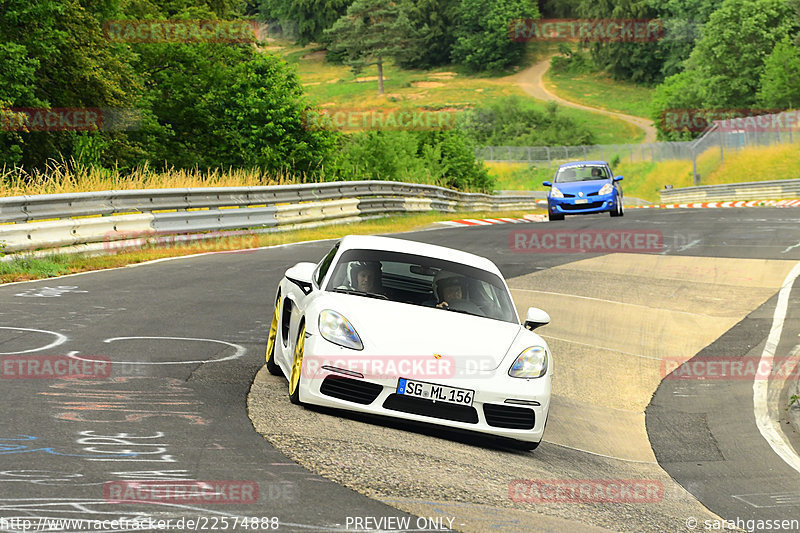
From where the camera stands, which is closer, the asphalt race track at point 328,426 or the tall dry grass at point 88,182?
the asphalt race track at point 328,426

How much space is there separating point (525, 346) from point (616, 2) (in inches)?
5766

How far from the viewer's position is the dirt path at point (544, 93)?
123162 mm

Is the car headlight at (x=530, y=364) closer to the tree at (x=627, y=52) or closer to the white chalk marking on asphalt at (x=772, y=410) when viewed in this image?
the white chalk marking on asphalt at (x=772, y=410)

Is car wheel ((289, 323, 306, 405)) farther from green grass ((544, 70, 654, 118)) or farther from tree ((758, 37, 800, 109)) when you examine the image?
green grass ((544, 70, 654, 118))

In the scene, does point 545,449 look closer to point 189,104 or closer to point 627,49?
point 189,104

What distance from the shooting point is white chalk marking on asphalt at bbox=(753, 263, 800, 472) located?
8812mm

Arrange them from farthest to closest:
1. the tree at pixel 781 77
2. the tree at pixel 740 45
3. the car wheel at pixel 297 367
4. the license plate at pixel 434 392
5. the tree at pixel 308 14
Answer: the tree at pixel 308 14
the tree at pixel 740 45
the tree at pixel 781 77
the car wheel at pixel 297 367
the license plate at pixel 434 392

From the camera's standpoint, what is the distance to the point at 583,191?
30.8 meters

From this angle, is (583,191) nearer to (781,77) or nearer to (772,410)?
(772,410)

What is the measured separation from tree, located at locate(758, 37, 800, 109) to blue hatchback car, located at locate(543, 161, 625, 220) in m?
69.0

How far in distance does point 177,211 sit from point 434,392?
47.8 ft

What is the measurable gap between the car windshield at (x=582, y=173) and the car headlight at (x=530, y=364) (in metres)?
24.0

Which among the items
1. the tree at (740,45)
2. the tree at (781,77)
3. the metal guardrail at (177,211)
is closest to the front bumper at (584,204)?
the metal guardrail at (177,211)

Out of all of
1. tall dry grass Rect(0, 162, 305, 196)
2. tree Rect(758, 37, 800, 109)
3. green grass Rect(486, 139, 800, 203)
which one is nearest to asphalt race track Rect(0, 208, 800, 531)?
tall dry grass Rect(0, 162, 305, 196)
